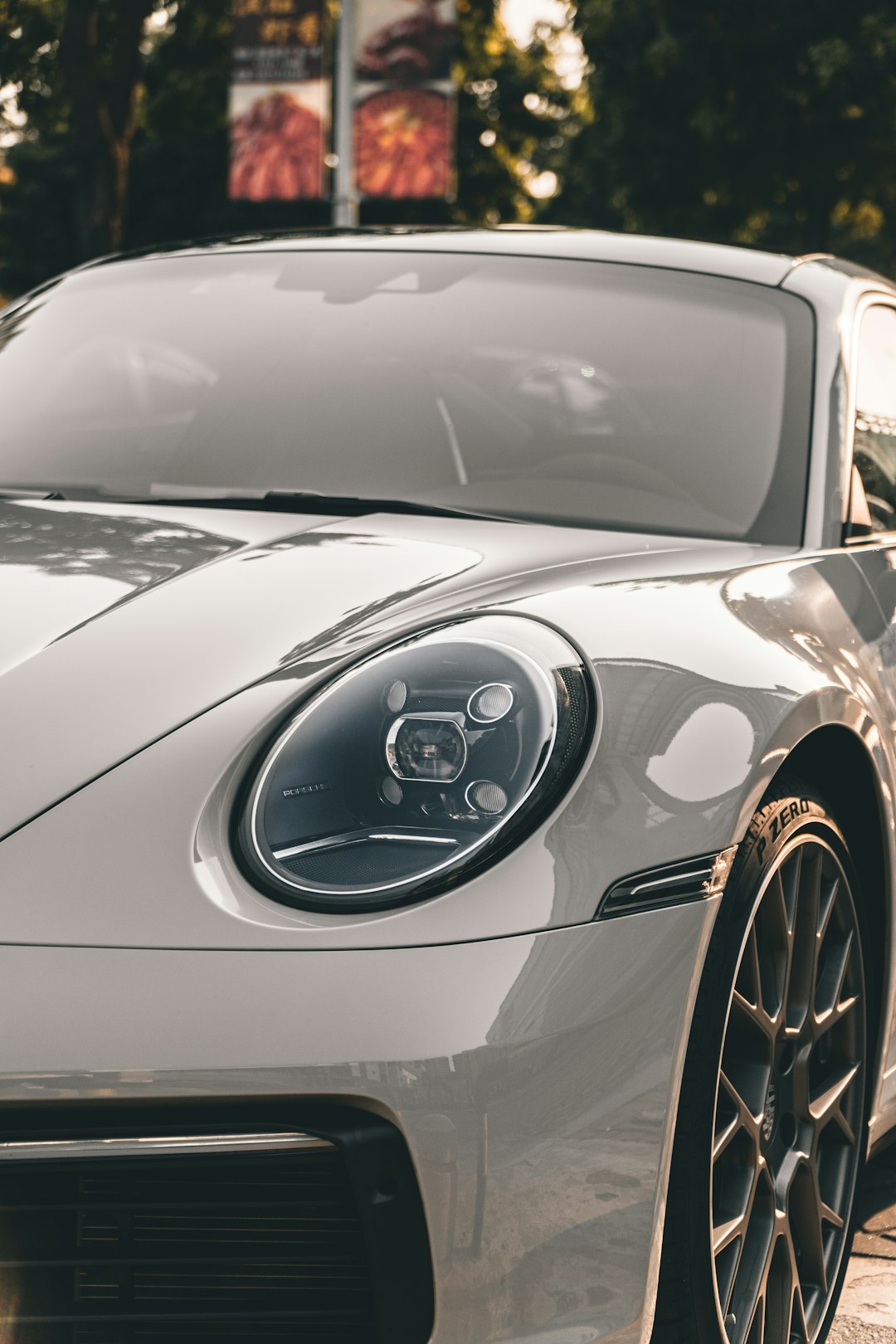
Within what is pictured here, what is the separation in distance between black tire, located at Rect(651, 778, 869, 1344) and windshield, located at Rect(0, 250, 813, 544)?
609 millimetres

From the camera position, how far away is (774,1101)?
2.01 metres

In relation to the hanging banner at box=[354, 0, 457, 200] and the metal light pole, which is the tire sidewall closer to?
the hanging banner at box=[354, 0, 457, 200]

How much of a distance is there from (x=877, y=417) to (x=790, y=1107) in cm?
124

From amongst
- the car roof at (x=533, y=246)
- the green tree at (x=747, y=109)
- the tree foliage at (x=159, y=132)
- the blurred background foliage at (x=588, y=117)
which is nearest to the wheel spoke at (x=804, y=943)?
the car roof at (x=533, y=246)

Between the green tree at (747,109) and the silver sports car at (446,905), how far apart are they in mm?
18563

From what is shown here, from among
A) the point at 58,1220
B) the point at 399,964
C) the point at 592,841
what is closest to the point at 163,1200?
the point at 58,1220

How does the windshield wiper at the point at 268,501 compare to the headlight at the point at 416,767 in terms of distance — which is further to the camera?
the windshield wiper at the point at 268,501

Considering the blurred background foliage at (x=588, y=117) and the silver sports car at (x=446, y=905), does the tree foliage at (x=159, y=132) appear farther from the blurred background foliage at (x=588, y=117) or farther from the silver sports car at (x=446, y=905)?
the silver sports car at (x=446, y=905)

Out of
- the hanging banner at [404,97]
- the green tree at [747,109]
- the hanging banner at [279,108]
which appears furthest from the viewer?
the green tree at [747,109]

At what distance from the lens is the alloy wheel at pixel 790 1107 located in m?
1.88

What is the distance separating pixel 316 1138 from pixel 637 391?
155 centimetres

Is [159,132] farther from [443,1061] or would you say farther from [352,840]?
[443,1061]

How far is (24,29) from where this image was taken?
13.0 m

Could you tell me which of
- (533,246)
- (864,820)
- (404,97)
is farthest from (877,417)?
(404,97)
